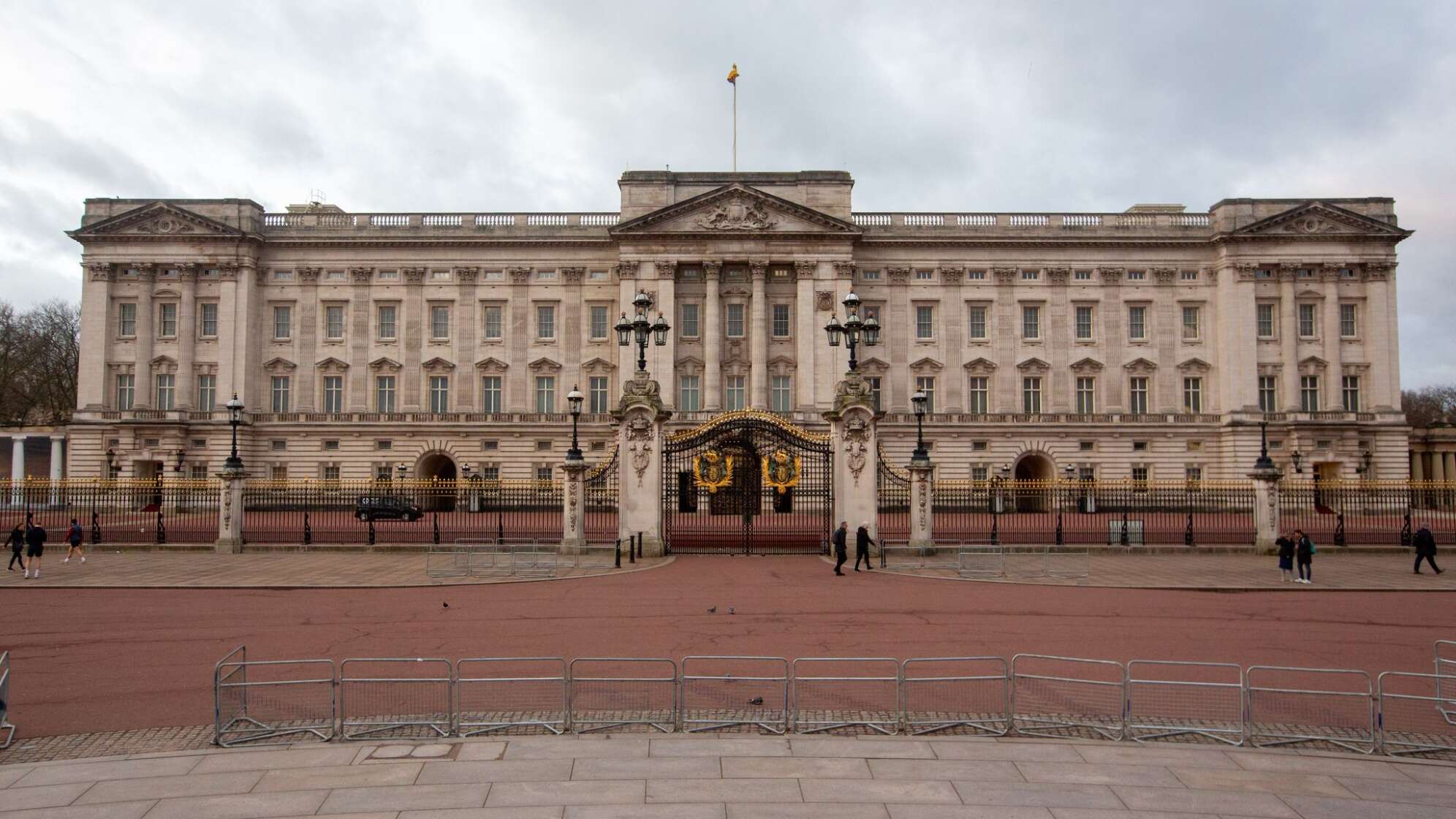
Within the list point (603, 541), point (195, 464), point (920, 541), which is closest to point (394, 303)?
point (195, 464)

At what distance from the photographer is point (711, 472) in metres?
27.6

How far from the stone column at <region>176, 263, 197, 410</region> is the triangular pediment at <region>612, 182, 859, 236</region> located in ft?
87.2

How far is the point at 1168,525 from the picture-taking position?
36406 mm

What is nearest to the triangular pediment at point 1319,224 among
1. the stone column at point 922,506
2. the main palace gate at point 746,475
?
the stone column at point 922,506

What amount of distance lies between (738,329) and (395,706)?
1849 inches

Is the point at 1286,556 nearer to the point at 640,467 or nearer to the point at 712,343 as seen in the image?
the point at 640,467

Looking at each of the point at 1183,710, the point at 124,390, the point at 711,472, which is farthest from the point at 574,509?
the point at 124,390

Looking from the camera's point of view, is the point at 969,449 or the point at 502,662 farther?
the point at 969,449

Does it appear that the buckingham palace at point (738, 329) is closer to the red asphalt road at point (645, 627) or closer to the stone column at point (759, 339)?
the stone column at point (759, 339)

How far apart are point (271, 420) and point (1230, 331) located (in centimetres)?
5944

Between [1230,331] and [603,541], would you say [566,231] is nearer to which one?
[603,541]

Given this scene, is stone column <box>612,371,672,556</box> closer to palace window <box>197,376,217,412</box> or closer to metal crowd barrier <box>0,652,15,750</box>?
metal crowd barrier <box>0,652,15,750</box>

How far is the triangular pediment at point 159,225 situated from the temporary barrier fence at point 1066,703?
188ft

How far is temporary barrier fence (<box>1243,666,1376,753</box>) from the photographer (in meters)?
9.09
